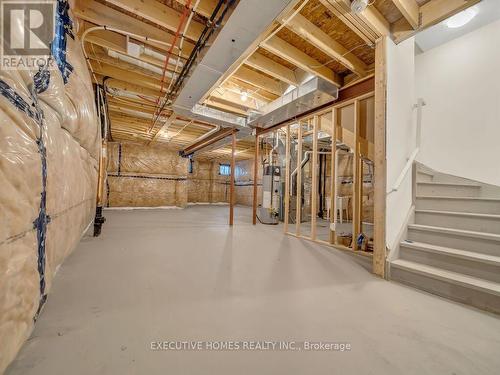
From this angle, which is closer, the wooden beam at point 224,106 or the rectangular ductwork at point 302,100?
the rectangular ductwork at point 302,100

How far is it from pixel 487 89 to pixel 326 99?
2.16 metres

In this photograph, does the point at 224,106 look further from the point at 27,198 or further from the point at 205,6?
the point at 27,198

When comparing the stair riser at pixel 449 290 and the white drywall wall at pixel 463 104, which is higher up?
the white drywall wall at pixel 463 104

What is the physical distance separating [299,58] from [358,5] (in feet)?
2.88

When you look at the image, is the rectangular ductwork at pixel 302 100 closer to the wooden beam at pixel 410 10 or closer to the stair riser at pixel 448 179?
the wooden beam at pixel 410 10

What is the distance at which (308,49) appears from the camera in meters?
2.58

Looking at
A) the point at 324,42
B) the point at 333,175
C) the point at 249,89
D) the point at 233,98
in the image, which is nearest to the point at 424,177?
the point at 333,175

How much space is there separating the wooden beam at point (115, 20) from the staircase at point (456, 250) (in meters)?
3.43

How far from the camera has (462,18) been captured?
279cm

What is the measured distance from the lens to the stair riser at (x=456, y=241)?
5.62 feet

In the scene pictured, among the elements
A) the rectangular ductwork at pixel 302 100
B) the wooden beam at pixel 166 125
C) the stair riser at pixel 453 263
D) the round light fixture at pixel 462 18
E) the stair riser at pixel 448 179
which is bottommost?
the stair riser at pixel 453 263

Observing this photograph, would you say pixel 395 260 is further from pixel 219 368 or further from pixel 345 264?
pixel 219 368

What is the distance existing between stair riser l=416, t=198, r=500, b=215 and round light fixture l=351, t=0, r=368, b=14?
2.12m

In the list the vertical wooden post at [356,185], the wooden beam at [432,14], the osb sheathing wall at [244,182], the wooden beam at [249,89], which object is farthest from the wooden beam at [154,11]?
the osb sheathing wall at [244,182]
